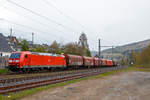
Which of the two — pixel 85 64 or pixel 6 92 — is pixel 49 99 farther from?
pixel 85 64

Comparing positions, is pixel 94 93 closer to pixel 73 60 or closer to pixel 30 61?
pixel 30 61

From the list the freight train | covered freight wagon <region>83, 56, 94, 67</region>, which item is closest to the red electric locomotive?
the freight train

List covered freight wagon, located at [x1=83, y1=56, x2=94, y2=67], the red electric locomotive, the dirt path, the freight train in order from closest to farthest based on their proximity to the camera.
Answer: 1. the dirt path
2. the red electric locomotive
3. the freight train
4. covered freight wagon, located at [x1=83, y1=56, x2=94, y2=67]

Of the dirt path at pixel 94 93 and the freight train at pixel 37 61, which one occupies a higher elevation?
the freight train at pixel 37 61

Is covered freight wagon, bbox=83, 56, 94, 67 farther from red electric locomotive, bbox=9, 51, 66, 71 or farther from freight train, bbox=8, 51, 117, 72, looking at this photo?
red electric locomotive, bbox=9, 51, 66, 71

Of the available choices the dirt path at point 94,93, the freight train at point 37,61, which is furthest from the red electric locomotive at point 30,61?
the dirt path at point 94,93

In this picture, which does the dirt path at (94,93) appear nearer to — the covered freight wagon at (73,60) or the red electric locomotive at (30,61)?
the red electric locomotive at (30,61)

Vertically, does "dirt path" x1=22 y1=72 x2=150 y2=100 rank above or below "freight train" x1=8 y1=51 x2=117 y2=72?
below

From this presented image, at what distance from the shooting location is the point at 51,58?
26.2 metres

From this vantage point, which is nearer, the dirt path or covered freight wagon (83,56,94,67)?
the dirt path

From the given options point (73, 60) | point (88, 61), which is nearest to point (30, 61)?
point (73, 60)

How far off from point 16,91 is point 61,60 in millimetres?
19645

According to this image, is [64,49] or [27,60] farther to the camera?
[64,49]

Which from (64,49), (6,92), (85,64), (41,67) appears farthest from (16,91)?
(64,49)
